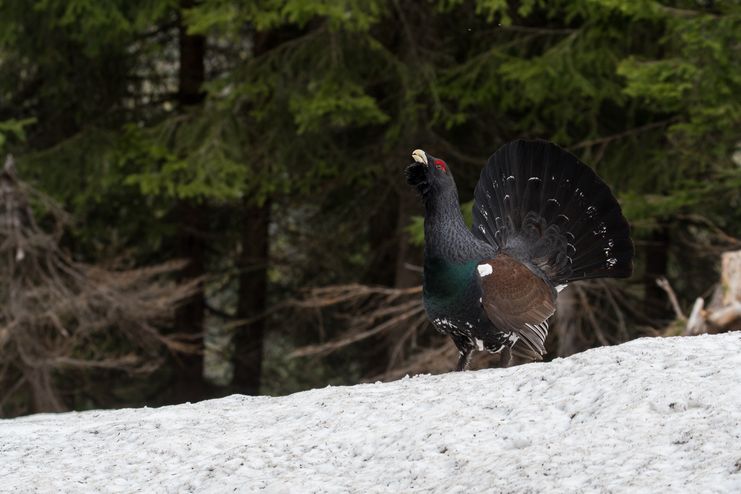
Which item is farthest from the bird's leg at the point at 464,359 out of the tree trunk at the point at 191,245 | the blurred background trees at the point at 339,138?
the tree trunk at the point at 191,245

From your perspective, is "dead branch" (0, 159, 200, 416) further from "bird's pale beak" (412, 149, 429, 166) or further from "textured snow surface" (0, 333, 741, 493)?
"bird's pale beak" (412, 149, 429, 166)

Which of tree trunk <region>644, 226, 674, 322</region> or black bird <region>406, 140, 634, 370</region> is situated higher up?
black bird <region>406, 140, 634, 370</region>

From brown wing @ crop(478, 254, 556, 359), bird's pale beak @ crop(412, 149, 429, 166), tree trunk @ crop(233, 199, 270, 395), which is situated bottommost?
tree trunk @ crop(233, 199, 270, 395)

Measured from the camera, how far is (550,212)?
255 inches

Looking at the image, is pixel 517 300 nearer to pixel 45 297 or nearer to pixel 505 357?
pixel 505 357

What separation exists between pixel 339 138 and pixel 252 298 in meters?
3.88

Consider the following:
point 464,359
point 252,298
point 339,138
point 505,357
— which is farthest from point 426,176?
point 252,298

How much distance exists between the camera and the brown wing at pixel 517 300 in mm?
5523

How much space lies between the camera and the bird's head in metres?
5.48

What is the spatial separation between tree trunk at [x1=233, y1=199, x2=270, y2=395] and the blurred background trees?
0.13ft

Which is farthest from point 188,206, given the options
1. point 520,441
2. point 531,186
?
point 520,441

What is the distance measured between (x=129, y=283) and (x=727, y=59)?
23.1ft

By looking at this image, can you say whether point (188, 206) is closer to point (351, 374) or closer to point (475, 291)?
point (351, 374)

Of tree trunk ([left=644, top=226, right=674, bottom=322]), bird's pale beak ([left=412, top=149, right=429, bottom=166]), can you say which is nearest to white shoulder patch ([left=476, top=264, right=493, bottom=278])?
bird's pale beak ([left=412, top=149, right=429, bottom=166])
